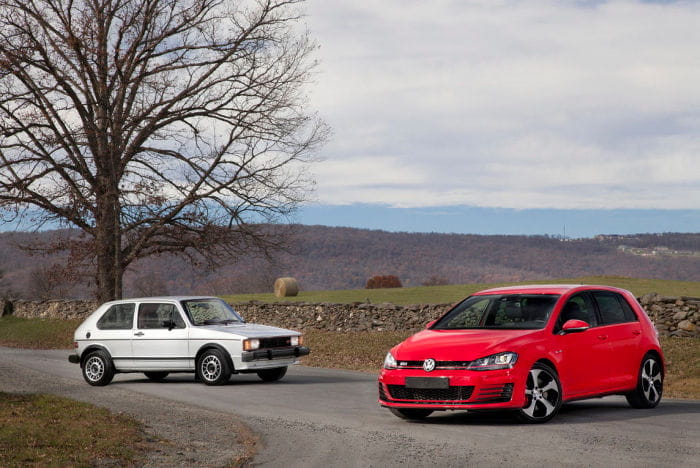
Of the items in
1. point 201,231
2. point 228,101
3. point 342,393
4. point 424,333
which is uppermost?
point 228,101

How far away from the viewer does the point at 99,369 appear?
59.4 ft

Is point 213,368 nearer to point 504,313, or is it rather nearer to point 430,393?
point 504,313

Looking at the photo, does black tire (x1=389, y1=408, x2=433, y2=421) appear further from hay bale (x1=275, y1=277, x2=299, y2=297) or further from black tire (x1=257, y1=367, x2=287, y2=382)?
hay bale (x1=275, y1=277, x2=299, y2=297)

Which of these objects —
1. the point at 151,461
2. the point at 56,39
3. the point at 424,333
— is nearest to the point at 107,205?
the point at 56,39

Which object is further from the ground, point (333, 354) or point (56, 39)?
point (56, 39)

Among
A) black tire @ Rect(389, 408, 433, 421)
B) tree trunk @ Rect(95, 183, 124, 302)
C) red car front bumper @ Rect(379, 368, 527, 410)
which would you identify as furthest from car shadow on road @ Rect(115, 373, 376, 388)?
tree trunk @ Rect(95, 183, 124, 302)

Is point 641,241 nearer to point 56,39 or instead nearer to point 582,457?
point 56,39

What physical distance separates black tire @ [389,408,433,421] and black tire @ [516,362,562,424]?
1265 mm

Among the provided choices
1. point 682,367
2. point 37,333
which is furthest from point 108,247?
point 682,367

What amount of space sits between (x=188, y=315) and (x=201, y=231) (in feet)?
49.2

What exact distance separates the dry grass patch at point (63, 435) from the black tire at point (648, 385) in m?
6.74

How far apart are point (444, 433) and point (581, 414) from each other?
263cm

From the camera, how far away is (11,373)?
20828 mm

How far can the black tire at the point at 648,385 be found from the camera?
12.8m
